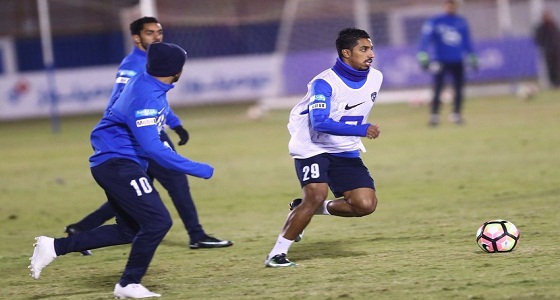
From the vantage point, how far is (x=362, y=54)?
25.7 feet

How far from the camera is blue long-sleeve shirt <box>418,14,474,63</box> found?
60.8 feet

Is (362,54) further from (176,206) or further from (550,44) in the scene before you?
(550,44)

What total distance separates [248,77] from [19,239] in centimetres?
1926

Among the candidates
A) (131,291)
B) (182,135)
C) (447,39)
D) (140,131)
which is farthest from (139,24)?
(447,39)

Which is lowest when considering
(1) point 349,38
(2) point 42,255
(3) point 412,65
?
(2) point 42,255

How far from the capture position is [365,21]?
24250 mm

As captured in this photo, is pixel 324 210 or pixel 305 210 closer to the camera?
pixel 305 210

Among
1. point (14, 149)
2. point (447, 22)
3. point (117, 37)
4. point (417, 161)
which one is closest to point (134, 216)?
point (417, 161)

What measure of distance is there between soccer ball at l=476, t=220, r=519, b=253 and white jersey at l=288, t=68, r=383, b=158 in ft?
4.00

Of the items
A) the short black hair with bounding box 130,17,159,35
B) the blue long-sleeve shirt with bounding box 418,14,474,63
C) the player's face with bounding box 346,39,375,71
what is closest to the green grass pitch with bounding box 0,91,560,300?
the blue long-sleeve shirt with bounding box 418,14,474,63

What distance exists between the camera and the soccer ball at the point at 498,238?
7574mm

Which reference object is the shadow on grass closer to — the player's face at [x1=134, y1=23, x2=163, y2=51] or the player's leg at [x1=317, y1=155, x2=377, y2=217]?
the player's leg at [x1=317, y1=155, x2=377, y2=217]

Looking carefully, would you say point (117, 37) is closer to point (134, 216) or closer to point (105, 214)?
point (105, 214)

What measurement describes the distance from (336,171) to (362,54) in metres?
0.96
